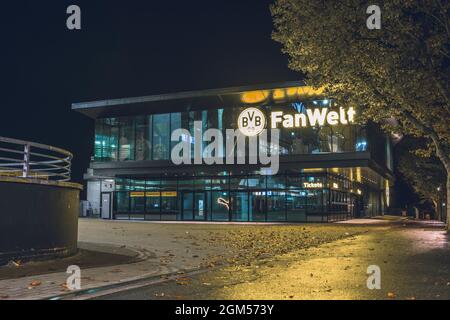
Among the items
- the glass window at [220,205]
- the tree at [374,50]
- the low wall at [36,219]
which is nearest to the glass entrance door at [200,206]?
the glass window at [220,205]

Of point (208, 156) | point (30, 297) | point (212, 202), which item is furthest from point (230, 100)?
point (30, 297)

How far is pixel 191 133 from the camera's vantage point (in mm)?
40625

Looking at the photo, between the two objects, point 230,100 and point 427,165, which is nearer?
point 230,100

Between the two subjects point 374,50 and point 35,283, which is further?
point 374,50

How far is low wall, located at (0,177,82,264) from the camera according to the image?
11570 mm

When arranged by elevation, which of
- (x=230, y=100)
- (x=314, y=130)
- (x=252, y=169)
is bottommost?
(x=252, y=169)

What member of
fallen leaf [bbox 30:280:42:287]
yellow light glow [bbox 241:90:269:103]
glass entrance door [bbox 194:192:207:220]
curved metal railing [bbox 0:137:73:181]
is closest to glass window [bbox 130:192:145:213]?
glass entrance door [bbox 194:192:207:220]

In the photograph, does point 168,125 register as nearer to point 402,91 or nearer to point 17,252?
point 402,91

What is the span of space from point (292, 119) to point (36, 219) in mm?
27492

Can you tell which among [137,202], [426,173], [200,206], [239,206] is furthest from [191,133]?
[426,173]

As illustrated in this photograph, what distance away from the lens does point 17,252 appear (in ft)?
38.5

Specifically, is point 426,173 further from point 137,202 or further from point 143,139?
point 137,202

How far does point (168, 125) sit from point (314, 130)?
1203 centimetres

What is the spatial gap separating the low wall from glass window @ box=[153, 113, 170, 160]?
1057 inches
